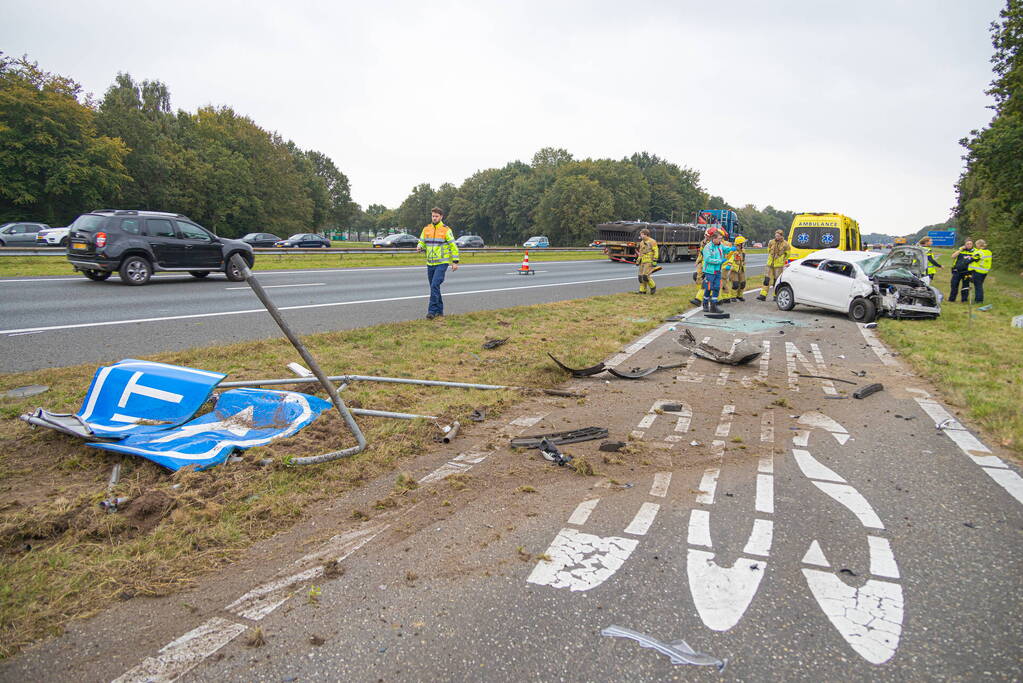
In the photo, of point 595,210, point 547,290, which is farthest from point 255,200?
point 547,290

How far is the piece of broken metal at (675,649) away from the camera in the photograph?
7.38 feet

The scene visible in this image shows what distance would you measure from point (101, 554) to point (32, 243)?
1537 inches

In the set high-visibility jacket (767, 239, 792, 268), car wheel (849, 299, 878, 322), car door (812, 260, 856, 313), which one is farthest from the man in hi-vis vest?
high-visibility jacket (767, 239, 792, 268)

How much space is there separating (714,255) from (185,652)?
12312 mm

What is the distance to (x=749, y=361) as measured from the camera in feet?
25.8

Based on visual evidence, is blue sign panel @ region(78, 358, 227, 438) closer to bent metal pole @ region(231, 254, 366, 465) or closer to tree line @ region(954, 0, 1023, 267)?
bent metal pole @ region(231, 254, 366, 465)

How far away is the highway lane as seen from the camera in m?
7.66

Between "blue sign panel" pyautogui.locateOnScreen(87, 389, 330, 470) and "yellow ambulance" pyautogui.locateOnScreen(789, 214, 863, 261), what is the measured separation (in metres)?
18.0

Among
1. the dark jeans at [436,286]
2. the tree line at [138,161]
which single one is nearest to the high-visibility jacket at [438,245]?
the dark jeans at [436,286]

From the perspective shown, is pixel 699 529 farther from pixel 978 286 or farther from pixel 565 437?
pixel 978 286

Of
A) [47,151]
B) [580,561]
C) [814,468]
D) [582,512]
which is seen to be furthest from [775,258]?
[47,151]

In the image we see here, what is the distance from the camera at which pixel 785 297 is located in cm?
1425

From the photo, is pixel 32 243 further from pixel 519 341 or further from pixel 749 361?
pixel 749 361

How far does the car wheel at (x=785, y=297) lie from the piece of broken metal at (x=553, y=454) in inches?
457
